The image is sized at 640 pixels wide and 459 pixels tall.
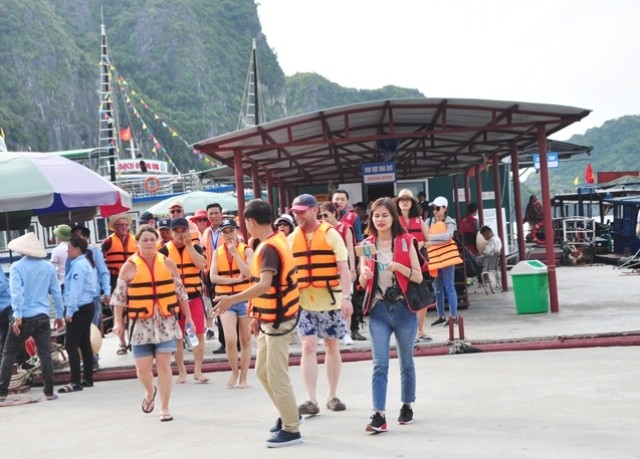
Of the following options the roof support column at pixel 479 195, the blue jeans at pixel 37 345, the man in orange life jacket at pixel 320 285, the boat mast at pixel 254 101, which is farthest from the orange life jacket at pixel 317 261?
the boat mast at pixel 254 101

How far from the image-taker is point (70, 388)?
402 inches

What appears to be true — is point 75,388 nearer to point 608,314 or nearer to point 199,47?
point 608,314

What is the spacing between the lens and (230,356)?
9.20m

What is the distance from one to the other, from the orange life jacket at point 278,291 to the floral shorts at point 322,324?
941 millimetres

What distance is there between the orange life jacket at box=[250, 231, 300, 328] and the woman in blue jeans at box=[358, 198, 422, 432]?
0.57 meters

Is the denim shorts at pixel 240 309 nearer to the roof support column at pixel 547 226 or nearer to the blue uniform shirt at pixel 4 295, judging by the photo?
the blue uniform shirt at pixel 4 295

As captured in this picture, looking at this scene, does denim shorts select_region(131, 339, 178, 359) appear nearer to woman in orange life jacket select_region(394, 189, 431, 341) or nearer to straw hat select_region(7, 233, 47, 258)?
straw hat select_region(7, 233, 47, 258)

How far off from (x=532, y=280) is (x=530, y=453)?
755 centimetres

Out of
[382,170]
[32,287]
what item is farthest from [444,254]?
[382,170]

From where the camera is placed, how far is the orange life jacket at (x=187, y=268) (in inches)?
394

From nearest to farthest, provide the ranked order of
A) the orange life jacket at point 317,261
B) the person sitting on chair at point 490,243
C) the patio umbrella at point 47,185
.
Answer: the orange life jacket at point 317,261, the patio umbrella at point 47,185, the person sitting on chair at point 490,243

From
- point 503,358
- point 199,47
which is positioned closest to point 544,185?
point 503,358

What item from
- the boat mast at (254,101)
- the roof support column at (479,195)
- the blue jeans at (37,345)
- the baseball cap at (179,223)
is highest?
the boat mast at (254,101)

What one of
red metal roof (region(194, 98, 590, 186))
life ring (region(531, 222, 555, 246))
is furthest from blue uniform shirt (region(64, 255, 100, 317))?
life ring (region(531, 222, 555, 246))
